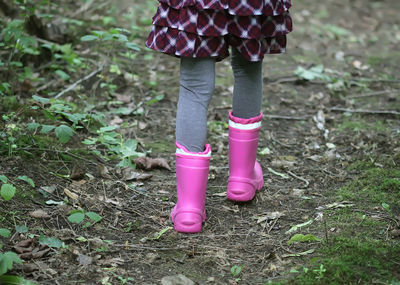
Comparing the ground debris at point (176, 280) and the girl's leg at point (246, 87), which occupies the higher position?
the girl's leg at point (246, 87)

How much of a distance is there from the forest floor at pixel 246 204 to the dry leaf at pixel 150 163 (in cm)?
3

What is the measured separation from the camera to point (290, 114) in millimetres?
3363

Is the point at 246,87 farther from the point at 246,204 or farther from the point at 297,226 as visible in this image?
the point at 297,226

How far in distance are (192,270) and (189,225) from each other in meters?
0.27

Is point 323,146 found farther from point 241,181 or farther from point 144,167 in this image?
point 144,167

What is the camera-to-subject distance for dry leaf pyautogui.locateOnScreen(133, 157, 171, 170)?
2.46 metres

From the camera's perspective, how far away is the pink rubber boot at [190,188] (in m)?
1.89

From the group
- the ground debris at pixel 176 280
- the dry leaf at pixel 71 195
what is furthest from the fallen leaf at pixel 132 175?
the ground debris at pixel 176 280

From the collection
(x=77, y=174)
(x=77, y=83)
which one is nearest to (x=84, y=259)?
(x=77, y=174)

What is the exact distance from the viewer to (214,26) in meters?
1.73

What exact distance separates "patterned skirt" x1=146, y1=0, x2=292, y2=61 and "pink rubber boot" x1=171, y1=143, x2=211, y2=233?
15.5 inches

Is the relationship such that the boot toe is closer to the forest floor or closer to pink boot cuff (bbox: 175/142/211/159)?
the forest floor

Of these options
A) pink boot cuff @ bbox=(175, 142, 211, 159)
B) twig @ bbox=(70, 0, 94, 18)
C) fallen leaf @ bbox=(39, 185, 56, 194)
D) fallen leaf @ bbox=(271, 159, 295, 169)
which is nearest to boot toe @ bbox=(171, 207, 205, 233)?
pink boot cuff @ bbox=(175, 142, 211, 159)

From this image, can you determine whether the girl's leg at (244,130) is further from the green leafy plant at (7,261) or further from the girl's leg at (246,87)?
the green leafy plant at (7,261)
